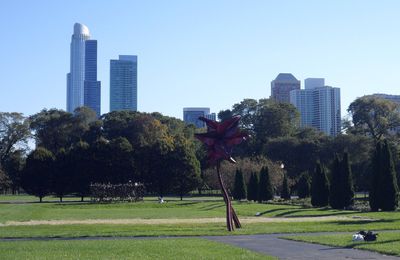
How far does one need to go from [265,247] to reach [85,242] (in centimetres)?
677

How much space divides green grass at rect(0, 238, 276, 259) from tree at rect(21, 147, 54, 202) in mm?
60189

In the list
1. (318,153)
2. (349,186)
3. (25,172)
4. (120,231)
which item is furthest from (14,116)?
(120,231)

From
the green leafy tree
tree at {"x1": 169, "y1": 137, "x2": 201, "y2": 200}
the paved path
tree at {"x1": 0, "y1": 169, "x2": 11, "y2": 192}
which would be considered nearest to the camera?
the paved path

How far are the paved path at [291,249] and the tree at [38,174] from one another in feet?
197

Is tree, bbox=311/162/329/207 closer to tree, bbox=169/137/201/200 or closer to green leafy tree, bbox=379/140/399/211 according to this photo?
green leafy tree, bbox=379/140/399/211

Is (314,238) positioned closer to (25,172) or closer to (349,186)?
(349,186)

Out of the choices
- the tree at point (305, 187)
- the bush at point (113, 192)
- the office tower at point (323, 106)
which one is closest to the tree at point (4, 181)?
the bush at point (113, 192)

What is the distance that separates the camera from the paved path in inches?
744

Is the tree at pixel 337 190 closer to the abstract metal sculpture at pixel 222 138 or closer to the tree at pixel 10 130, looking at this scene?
A: the abstract metal sculpture at pixel 222 138

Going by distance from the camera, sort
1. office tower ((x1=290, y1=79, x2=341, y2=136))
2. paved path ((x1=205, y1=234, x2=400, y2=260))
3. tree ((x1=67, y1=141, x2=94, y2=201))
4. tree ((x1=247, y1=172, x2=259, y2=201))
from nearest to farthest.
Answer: paved path ((x1=205, y1=234, x2=400, y2=260)) < tree ((x1=247, y1=172, x2=259, y2=201)) < tree ((x1=67, y1=141, x2=94, y2=201)) < office tower ((x1=290, y1=79, x2=341, y2=136))

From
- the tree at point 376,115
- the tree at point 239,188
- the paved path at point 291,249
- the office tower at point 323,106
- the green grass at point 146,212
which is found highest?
the office tower at point 323,106

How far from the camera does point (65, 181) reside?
83.9 m

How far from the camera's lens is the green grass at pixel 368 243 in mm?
20188

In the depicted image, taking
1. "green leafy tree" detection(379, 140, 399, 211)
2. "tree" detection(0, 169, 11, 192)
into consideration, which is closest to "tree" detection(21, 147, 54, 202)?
"tree" detection(0, 169, 11, 192)
